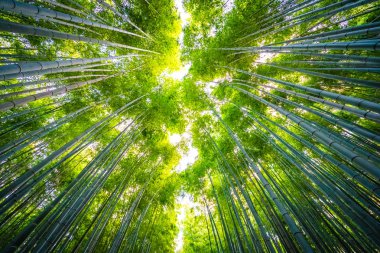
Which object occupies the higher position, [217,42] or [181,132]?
[217,42]

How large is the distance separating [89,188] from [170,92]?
4.48 m

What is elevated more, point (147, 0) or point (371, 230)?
point (147, 0)

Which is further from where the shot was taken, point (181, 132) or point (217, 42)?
point (181, 132)

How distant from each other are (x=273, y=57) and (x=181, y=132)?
398 centimetres

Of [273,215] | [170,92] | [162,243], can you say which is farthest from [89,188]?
[170,92]

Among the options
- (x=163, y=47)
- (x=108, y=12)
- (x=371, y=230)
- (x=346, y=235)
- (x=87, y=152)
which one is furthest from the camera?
(x=163, y=47)

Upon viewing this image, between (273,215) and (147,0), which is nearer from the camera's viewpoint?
(273,215)

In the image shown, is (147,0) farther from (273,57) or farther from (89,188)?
Result: (89,188)

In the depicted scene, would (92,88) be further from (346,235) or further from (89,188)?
(346,235)

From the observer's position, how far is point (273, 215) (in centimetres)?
318

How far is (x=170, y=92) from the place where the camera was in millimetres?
6848

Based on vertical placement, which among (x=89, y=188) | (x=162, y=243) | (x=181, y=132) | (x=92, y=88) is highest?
(x=92, y=88)

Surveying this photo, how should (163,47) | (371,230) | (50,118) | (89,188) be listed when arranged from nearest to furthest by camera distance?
(371,230)
(89,188)
(50,118)
(163,47)

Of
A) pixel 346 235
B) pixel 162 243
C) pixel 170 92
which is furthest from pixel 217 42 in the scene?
pixel 162 243
